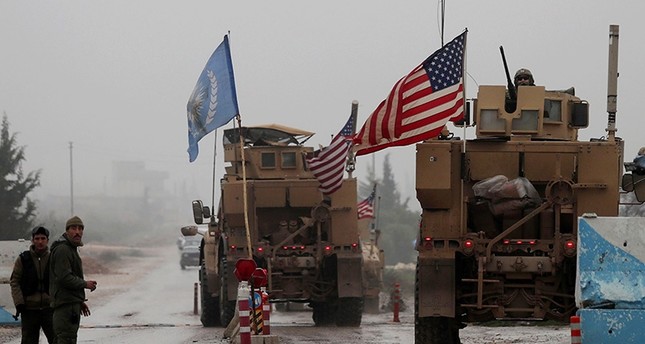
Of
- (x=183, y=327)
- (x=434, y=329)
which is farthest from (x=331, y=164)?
(x=434, y=329)

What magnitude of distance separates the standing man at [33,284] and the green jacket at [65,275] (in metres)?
0.49

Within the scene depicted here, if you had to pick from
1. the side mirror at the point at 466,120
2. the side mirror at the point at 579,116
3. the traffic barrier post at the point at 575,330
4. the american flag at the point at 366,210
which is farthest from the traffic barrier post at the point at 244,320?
the american flag at the point at 366,210

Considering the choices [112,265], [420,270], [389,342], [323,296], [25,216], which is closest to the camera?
[420,270]

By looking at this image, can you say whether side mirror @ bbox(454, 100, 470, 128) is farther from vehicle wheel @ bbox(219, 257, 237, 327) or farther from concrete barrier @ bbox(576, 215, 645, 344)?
vehicle wheel @ bbox(219, 257, 237, 327)

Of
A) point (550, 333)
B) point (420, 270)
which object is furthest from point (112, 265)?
point (420, 270)

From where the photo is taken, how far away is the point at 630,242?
14.1 metres

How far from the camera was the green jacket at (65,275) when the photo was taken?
13984 mm

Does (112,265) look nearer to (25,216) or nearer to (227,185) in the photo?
(25,216)

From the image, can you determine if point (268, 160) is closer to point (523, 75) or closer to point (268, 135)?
point (268, 135)

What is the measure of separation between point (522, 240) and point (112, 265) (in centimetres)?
6104

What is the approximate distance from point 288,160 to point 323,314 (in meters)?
2.91

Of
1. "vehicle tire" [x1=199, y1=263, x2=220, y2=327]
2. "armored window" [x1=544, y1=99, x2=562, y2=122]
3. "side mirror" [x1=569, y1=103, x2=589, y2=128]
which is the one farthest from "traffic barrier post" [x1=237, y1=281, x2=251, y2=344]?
"vehicle tire" [x1=199, y1=263, x2=220, y2=327]

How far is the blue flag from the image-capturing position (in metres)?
24.2

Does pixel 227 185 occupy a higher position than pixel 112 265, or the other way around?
pixel 227 185
